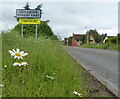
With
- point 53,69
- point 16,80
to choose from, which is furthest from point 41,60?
point 16,80

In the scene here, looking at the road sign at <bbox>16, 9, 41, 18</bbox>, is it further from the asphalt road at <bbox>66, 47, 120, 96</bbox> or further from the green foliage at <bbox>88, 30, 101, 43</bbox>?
the green foliage at <bbox>88, 30, 101, 43</bbox>

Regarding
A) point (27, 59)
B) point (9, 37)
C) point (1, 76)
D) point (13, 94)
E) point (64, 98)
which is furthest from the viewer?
point (9, 37)

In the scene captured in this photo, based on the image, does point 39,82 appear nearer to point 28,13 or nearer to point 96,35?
point 28,13

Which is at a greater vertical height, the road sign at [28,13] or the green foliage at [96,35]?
the green foliage at [96,35]

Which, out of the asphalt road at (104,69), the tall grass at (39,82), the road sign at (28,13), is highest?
the road sign at (28,13)

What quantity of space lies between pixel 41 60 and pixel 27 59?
547mm

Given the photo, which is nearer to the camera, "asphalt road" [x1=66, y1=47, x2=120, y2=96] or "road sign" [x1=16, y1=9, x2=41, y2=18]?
"asphalt road" [x1=66, y1=47, x2=120, y2=96]

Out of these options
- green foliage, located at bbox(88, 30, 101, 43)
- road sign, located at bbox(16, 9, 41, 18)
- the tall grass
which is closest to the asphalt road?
the tall grass

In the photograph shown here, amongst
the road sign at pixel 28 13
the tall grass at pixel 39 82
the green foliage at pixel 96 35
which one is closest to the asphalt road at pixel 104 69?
the tall grass at pixel 39 82

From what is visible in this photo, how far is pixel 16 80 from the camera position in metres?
2.62

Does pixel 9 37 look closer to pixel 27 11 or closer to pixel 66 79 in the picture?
pixel 27 11

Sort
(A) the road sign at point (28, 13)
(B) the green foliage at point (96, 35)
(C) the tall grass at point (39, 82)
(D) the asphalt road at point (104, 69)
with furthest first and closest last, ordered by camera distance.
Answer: (B) the green foliage at point (96, 35) → (A) the road sign at point (28, 13) → (D) the asphalt road at point (104, 69) → (C) the tall grass at point (39, 82)

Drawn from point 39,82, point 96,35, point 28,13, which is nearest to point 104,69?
point 28,13

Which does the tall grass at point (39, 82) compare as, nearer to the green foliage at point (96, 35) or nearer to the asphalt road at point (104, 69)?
the asphalt road at point (104, 69)
